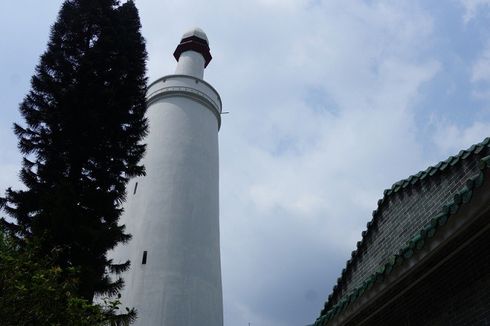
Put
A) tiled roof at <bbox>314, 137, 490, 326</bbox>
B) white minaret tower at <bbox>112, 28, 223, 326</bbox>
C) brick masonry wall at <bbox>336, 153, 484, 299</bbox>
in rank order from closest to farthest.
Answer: tiled roof at <bbox>314, 137, 490, 326</bbox>, brick masonry wall at <bbox>336, 153, 484, 299</bbox>, white minaret tower at <bbox>112, 28, 223, 326</bbox>

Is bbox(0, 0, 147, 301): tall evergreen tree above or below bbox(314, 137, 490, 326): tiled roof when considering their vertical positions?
above

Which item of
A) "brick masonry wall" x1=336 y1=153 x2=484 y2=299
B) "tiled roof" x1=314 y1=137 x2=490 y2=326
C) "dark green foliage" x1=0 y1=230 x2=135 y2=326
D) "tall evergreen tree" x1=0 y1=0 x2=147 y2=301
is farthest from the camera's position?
"tall evergreen tree" x1=0 y1=0 x2=147 y2=301

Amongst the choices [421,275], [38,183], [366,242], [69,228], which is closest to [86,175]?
[38,183]

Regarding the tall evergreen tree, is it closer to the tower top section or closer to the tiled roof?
the tiled roof

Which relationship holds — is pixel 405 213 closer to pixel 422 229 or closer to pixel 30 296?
pixel 422 229

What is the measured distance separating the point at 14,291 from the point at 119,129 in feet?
21.8

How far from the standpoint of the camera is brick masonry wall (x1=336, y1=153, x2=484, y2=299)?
6699mm

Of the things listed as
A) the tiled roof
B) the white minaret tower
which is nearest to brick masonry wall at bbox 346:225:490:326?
the tiled roof

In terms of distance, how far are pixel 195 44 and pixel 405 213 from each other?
20.8 meters

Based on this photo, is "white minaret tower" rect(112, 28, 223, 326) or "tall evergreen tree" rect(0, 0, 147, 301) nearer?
"tall evergreen tree" rect(0, 0, 147, 301)

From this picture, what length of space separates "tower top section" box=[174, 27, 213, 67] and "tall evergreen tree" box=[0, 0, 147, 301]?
13.1m

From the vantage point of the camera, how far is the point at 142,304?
16422mm

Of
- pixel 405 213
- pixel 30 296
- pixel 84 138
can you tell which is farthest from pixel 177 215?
pixel 30 296

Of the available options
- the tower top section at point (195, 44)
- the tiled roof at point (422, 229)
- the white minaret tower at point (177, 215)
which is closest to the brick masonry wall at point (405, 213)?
the tiled roof at point (422, 229)
